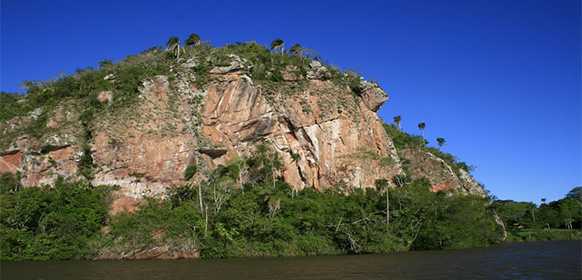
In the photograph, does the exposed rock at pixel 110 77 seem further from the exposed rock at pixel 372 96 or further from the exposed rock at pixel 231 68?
the exposed rock at pixel 372 96

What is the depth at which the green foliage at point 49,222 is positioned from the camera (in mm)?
46812

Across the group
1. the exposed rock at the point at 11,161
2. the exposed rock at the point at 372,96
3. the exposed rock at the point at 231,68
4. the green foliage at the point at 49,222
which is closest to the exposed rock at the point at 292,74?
the exposed rock at the point at 231,68

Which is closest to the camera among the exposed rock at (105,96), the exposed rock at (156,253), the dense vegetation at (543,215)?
the exposed rock at (156,253)

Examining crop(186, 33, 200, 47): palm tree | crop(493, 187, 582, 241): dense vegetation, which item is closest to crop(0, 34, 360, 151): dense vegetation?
crop(186, 33, 200, 47): palm tree

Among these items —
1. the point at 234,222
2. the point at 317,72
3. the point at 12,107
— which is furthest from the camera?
the point at 317,72

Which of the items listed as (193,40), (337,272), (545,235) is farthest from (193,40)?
(545,235)

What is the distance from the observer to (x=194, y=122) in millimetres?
67125

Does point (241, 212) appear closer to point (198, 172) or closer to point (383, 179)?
point (198, 172)

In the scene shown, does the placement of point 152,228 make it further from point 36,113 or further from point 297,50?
point 297,50

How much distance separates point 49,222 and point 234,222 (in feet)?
64.5

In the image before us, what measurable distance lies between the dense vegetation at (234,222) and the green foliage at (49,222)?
99mm

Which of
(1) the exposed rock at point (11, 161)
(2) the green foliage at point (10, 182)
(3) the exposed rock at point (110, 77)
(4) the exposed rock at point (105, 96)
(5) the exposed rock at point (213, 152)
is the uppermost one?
(3) the exposed rock at point (110, 77)

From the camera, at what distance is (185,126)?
6575cm

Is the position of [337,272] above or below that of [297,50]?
below
